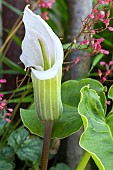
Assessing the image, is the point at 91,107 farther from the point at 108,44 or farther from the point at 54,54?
the point at 108,44

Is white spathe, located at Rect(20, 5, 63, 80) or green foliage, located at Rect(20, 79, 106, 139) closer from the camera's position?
white spathe, located at Rect(20, 5, 63, 80)

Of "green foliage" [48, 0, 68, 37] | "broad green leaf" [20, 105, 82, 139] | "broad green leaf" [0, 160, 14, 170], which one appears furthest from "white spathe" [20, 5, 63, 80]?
"green foliage" [48, 0, 68, 37]

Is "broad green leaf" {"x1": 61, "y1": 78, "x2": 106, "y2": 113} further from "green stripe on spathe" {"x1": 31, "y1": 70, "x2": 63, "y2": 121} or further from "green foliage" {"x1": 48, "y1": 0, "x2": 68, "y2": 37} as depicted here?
"green foliage" {"x1": 48, "y1": 0, "x2": 68, "y2": 37}

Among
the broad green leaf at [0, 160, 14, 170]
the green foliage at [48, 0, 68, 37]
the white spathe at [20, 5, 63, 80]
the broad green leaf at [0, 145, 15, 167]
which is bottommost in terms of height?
the broad green leaf at [0, 145, 15, 167]

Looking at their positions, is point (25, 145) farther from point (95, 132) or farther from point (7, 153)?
point (95, 132)

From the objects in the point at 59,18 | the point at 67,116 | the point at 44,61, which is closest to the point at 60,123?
the point at 67,116

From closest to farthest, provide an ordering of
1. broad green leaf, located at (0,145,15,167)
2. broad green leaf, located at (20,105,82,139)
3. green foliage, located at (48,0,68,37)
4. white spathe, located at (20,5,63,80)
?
white spathe, located at (20,5,63,80) → broad green leaf, located at (20,105,82,139) → broad green leaf, located at (0,145,15,167) → green foliage, located at (48,0,68,37)

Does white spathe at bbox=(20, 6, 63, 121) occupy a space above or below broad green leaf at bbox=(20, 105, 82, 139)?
above

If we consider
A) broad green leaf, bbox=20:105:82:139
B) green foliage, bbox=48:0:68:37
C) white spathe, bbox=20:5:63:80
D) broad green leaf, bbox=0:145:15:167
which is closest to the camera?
white spathe, bbox=20:5:63:80
